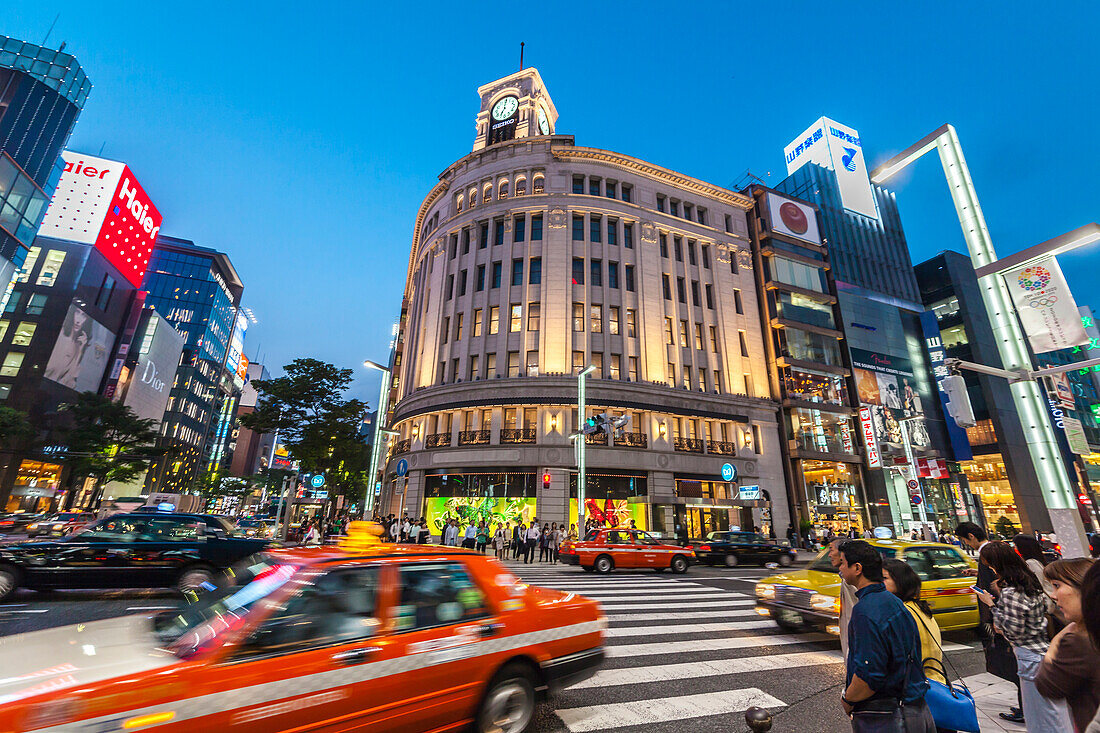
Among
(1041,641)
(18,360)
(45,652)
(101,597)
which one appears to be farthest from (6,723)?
(18,360)

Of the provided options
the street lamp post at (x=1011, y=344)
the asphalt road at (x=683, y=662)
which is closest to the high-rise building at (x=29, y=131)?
the asphalt road at (x=683, y=662)

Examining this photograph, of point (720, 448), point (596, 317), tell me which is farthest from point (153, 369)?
point (720, 448)

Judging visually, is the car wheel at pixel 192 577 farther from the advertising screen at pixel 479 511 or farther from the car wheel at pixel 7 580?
the advertising screen at pixel 479 511

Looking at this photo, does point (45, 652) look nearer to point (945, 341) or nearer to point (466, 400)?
point (466, 400)

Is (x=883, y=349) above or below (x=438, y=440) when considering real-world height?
above

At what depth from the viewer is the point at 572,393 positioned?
28016 millimetres

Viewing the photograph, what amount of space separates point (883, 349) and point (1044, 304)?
132ft

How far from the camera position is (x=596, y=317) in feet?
102

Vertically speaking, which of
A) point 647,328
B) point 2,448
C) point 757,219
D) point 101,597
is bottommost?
point 101,597

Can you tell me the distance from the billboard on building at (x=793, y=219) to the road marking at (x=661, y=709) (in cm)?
4082

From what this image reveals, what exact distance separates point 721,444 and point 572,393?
36.8 feet

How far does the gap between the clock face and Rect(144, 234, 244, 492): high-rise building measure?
71.6 metres

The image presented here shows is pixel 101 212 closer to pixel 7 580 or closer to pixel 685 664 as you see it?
pixel 7 580

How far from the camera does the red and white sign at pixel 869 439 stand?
34250mm
